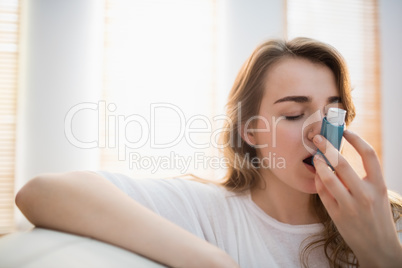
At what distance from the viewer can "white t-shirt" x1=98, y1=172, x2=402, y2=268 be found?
0.85 m

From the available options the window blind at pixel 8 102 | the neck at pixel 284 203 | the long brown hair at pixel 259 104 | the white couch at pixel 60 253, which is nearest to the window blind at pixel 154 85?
the window blind at pixel 8 102

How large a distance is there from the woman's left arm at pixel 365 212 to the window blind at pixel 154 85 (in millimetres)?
2089

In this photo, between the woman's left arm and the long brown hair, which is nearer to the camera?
the woman's left arm

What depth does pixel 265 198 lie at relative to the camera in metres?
1.01

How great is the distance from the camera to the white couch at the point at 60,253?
0.47 metres

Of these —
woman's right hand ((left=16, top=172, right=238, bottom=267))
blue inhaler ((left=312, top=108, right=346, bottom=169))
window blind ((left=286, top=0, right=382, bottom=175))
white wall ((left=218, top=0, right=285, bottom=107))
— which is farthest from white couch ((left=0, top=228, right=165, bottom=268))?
window blind ((left=286, top=0, right=382, bottom=175))

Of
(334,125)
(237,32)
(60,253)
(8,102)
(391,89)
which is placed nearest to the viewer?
(60,253)

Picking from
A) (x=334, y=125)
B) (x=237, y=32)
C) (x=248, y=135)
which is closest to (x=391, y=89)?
(x=237, y=32)

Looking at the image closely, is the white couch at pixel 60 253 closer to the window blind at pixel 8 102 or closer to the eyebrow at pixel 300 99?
the eyebrow at pixel 300 99

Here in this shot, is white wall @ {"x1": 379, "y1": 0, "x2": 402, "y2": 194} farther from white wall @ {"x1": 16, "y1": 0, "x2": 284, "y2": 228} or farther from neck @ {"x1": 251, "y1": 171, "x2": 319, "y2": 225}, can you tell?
white wall @ {"x1": 16, "y1": 0, "x2": 284, "y2": 228}

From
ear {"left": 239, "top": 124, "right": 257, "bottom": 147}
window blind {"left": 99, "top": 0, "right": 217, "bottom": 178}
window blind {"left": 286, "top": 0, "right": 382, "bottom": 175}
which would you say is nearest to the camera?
ear {"left": 239, "top": 124, "right": 257, "bottom": 147}

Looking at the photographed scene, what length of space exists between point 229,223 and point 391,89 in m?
3.01

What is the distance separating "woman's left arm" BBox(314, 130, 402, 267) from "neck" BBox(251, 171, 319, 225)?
0.82ft

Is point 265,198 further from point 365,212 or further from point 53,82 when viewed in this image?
point 53,82
